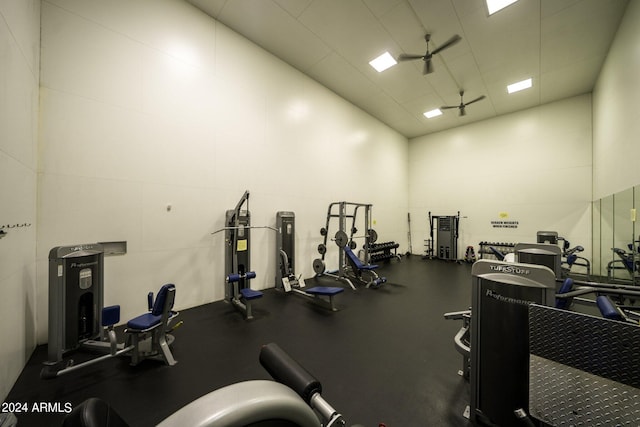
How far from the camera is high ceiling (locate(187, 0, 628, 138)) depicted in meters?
3.67

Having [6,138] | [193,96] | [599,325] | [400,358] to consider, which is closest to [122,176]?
[6,138]

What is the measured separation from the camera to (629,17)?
3438mm

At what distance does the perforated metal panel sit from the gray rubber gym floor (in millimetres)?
1001

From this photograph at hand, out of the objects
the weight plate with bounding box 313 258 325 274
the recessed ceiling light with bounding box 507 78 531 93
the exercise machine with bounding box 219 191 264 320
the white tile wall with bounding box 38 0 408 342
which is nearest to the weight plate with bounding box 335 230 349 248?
the weight plate with bounding box 313 258 325 274

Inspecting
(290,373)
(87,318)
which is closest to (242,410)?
(290,373)

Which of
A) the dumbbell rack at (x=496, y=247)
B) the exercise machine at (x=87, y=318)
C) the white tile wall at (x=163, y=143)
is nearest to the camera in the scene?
the exercise machine at (x=87, y=318)

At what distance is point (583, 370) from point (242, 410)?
117cm

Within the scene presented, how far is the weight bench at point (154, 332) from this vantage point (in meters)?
2.20

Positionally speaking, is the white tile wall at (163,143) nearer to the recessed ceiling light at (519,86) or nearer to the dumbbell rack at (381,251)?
the dumbbell rack at (381,251)

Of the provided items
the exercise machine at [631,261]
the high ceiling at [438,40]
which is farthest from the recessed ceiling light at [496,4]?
the exercise machine at [631,261]

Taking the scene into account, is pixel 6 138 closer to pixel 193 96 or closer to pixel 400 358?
pixel 193 96

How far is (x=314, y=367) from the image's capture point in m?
2.20

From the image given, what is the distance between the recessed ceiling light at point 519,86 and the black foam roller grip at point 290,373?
7.58 m

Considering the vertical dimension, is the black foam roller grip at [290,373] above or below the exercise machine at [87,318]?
above
